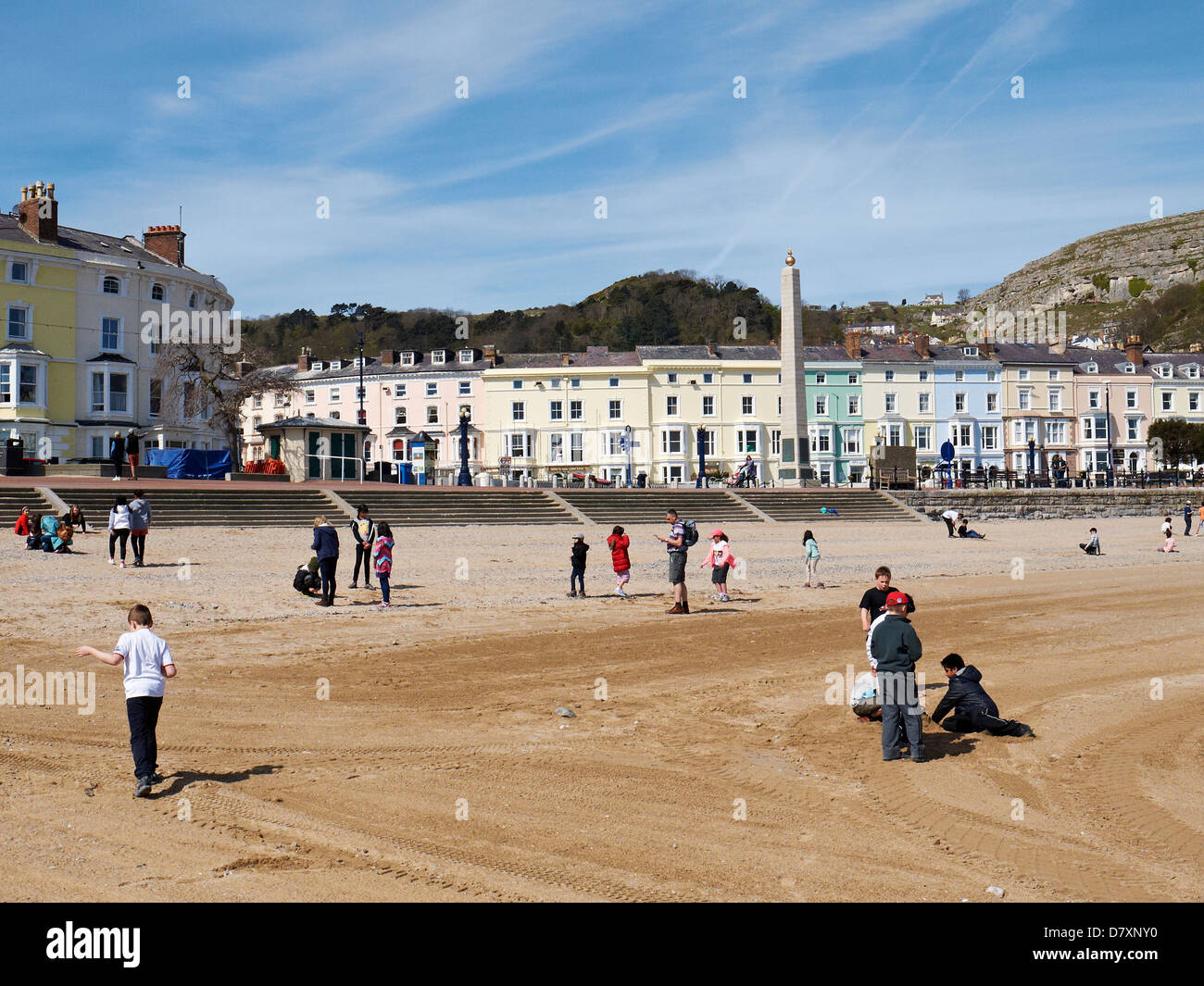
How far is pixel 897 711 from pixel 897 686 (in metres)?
0.25

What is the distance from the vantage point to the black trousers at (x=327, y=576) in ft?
58.3

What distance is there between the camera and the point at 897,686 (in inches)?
384

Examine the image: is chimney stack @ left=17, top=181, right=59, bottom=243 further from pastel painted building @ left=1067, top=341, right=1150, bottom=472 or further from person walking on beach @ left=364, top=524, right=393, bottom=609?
pastel painted building @ left=1067, top=341, right=1150, bottom=472

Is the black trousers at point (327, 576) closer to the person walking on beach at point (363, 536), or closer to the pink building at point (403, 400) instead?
the person walking on beach at point (363, 536)

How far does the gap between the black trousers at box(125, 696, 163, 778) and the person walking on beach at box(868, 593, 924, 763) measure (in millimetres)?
6298

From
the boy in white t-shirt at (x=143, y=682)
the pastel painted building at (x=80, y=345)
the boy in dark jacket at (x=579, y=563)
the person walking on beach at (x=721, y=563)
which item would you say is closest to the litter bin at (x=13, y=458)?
the pastel painted building at (x=80, y=345)

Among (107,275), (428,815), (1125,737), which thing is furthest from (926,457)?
(428,815)

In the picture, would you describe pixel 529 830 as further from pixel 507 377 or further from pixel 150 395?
pixel 507 377

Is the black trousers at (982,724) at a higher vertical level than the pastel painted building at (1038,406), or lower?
lower

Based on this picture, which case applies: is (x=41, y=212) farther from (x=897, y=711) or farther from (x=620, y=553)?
(x=897, y=711)

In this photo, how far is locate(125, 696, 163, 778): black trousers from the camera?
8133mm

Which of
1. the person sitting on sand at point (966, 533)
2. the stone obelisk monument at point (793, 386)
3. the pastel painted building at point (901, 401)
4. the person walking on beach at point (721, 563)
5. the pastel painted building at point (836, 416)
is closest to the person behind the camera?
the person walking on beach at point (721, 563)

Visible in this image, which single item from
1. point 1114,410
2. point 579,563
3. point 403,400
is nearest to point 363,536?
point 579,563

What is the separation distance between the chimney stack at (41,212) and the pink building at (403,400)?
2294 cm
